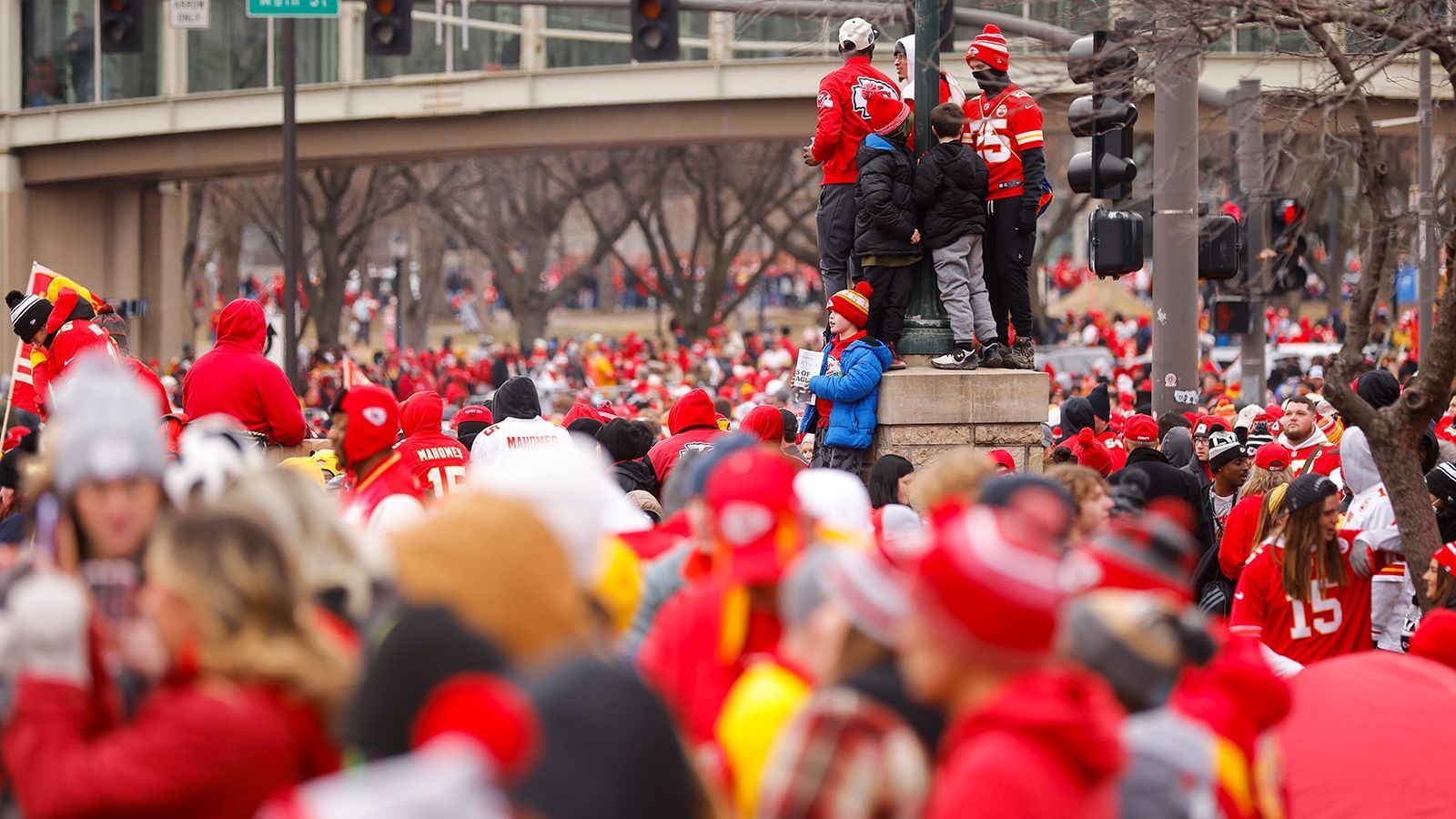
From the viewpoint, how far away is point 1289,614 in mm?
7875

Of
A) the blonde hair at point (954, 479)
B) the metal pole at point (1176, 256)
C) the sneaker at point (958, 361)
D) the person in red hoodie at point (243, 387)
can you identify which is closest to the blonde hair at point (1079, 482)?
the blonde hair at point (954, 479)

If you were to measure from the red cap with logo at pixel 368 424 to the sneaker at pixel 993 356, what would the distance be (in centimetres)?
575

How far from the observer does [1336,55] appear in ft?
25.7

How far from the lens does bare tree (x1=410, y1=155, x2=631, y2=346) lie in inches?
1866

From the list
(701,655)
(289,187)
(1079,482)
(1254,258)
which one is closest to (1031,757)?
(701,655)

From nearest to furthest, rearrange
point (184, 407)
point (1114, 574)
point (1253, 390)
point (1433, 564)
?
point (1114, 574)
point (1433, 564)
point (184, 407)
point (1253, 390)

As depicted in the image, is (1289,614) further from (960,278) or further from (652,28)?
(652,28)

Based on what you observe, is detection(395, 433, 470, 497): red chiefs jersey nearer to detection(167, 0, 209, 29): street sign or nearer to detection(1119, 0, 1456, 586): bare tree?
detection(1119, 0, 1456, 586): bare tree

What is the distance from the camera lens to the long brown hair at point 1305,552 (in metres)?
7.77

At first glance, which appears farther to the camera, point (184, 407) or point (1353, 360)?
point (184, 407)

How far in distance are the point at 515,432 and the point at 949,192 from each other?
10.4 feet

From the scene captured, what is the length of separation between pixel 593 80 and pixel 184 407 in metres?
22.7

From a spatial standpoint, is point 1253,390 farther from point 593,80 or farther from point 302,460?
point 593,80

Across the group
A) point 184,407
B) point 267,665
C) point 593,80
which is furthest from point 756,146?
point 267,665
